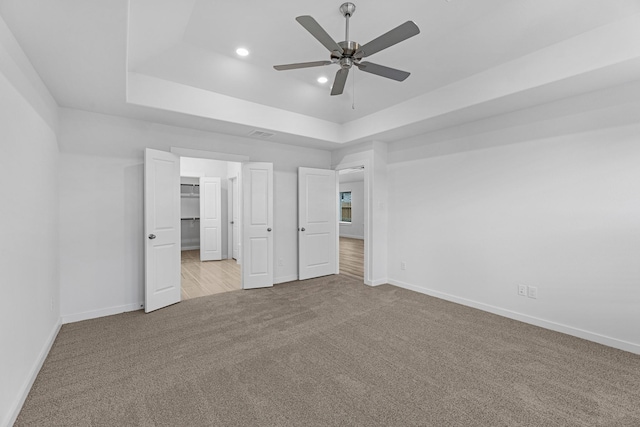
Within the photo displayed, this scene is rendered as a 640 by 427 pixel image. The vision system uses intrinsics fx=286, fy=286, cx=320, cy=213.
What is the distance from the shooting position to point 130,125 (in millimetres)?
3674

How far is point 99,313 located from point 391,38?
4.25 m

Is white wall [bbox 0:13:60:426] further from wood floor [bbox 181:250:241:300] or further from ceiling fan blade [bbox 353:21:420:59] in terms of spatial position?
ceiling fan blade [bbox 353:21:420:59]

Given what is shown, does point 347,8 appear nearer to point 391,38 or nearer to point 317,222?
point 391,38

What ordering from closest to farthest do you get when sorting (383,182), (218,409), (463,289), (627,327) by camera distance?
1. (218,409)
2. (627,327)
3. (463,289)
4. (383,182)

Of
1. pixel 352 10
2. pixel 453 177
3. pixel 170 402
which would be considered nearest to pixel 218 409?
pixel 170 402

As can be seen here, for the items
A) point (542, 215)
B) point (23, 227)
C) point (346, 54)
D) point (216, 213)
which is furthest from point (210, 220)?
point (542, 215)

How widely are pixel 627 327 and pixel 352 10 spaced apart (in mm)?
3805

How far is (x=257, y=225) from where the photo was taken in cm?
473

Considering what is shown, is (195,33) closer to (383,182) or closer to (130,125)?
(130,125)

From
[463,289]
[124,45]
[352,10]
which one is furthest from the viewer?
[463,289]

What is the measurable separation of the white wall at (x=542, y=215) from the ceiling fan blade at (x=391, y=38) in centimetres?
227

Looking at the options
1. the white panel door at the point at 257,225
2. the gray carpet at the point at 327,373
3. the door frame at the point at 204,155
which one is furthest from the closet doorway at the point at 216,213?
the gray carpet at the point at 327,373

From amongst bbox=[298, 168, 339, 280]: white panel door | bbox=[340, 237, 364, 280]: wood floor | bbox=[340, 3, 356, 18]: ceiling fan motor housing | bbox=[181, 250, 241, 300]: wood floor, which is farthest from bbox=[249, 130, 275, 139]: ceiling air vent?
bbox=[340, 237, 364, 280]: wood floor

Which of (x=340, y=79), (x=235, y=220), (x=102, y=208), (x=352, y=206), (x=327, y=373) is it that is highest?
(x=340, y=79)
